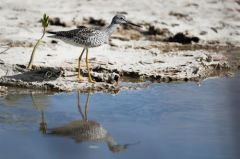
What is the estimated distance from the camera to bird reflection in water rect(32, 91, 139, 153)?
5.28 meters

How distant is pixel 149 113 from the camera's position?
254 inches

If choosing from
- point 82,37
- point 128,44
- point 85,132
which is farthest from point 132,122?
point 128,44

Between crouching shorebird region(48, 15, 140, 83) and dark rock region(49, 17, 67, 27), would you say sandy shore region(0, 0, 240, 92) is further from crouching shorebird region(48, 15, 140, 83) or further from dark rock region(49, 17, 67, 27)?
crouching shorebird region(48, 15, 140, 83)

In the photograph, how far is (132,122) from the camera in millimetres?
6082

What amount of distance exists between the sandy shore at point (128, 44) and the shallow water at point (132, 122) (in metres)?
0.52

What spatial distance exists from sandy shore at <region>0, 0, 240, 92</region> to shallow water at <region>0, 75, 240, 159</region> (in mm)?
516

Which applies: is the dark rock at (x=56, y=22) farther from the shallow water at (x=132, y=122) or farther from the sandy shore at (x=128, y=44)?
the shallow water at (x=132, y=122)

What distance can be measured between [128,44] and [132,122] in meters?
4.00

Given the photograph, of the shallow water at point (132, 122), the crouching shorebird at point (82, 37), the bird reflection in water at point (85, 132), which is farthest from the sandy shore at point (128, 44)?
the bird reflection in water at point (85, 132)

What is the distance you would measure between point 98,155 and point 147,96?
2.41 metres

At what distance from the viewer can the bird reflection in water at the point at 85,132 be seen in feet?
17.3

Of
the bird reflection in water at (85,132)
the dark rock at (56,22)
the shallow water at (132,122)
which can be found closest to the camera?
the shallow water at (132,122)

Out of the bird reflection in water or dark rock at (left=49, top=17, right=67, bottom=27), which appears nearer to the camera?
the bird reflection in water

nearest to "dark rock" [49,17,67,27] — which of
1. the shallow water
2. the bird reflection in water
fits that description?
the shallow water
